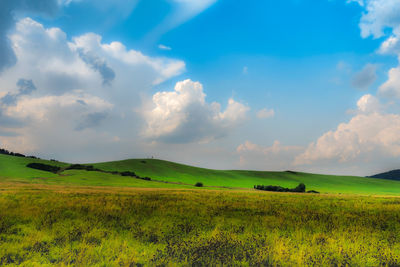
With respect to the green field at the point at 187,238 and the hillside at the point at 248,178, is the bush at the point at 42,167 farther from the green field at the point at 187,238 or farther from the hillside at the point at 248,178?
the green field at the point at 187,238

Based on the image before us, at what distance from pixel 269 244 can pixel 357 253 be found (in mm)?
3185

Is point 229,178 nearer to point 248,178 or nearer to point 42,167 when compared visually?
point 248,178

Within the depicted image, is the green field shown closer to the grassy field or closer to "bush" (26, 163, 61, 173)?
the grassy field

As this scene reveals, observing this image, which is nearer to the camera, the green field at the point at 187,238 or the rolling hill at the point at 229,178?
the green field at the point at 187,238

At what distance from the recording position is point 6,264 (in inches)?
312

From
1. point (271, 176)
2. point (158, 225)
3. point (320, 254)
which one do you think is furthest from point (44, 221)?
point (271, 176)

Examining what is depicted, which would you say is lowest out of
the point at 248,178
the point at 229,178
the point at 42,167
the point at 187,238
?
the point at 229,178

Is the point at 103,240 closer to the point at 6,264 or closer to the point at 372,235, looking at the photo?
the point at 6,264

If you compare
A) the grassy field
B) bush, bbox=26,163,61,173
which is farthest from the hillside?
the grassy field

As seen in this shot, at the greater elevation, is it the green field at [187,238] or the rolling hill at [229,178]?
the green field at [187,238]

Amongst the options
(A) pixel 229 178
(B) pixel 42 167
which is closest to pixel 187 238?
(B) pixel 42 167

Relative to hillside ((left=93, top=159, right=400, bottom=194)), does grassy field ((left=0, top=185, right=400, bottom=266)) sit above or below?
above

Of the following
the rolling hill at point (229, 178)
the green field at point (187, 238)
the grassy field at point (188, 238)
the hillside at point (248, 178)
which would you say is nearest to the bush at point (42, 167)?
the rolling hill at point (229, 178)

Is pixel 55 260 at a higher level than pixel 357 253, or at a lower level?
lower
